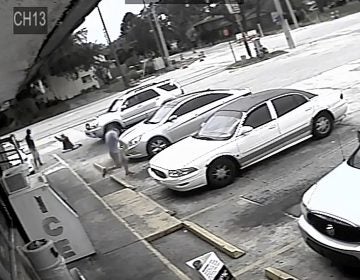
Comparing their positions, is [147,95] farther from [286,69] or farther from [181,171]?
[181,171]

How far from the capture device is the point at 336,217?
6.25m

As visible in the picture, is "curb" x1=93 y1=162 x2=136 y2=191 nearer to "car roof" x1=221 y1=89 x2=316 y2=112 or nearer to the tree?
"car roof" x1=221 y1=89 x2=316 y2=112

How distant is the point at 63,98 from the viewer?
54.9 metres

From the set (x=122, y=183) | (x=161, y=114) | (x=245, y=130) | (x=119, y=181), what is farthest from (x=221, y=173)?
(x=161, y=114)

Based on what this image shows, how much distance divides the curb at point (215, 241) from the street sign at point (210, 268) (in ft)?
9.57

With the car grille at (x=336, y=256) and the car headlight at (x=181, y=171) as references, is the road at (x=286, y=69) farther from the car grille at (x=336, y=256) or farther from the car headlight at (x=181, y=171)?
the car grille at (x=336, y=256)

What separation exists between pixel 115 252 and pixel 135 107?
12828mm

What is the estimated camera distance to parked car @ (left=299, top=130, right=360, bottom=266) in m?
6.08

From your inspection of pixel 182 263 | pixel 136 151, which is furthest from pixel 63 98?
pixel 182 263

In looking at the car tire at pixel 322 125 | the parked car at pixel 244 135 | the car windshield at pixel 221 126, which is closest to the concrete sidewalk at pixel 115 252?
the parked car at pixel 244 135

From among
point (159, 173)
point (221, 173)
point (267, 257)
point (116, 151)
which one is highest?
point (116, 151)

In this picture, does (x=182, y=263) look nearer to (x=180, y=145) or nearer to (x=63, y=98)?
(x=180, y=145)

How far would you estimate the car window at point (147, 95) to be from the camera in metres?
22.7

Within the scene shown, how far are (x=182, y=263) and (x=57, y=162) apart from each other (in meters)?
13.9
